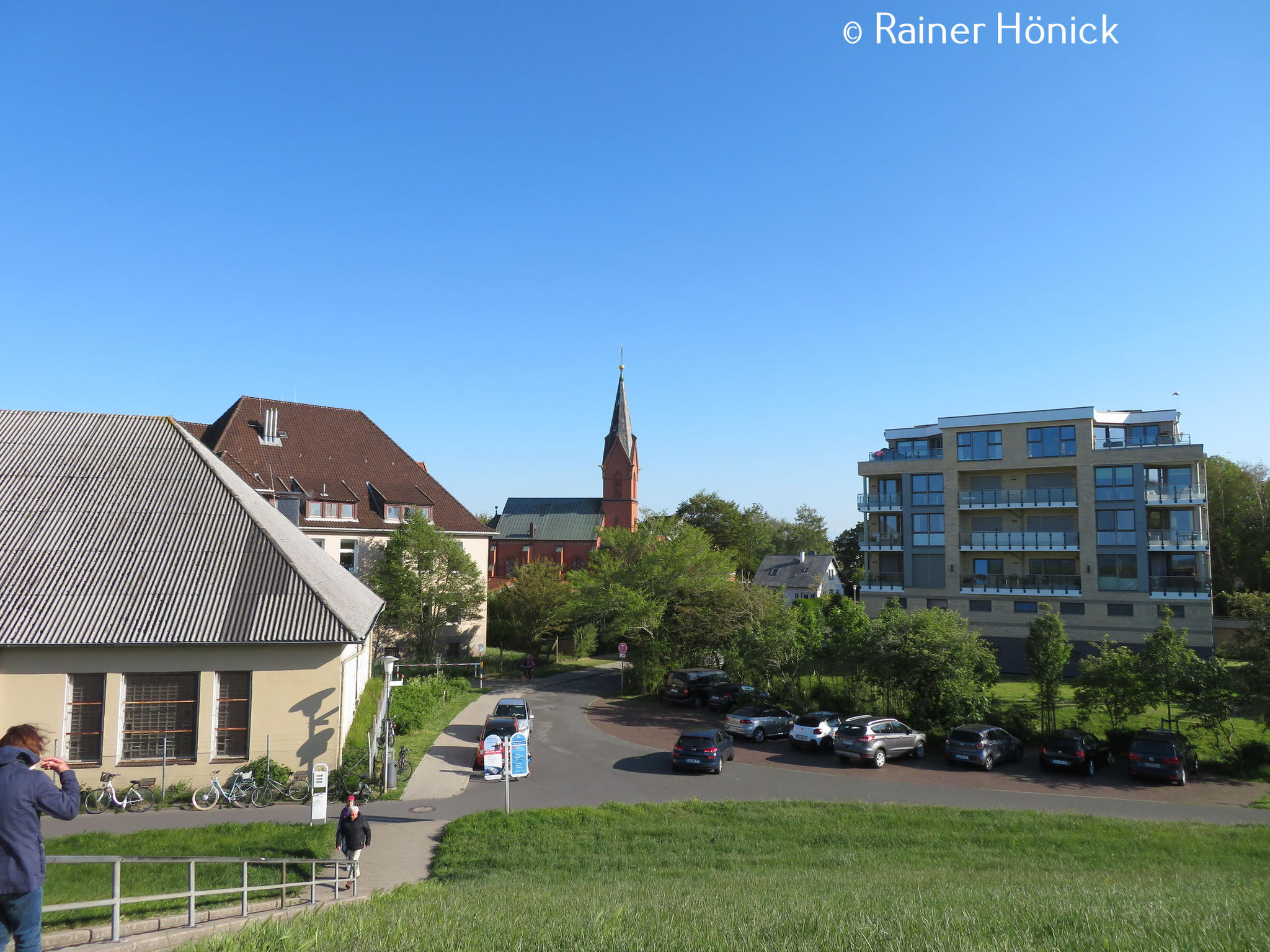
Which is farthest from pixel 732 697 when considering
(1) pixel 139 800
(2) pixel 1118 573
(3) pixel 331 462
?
(3) pixel 331 462

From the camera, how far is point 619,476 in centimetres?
7838

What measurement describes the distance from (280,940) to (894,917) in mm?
5565

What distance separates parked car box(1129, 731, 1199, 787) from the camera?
21.5 metres

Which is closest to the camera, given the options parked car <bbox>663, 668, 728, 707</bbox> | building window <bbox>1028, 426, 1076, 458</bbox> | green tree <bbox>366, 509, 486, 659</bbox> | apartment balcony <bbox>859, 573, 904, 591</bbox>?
parked car <bbox>663, 668, 728, 707</bbox>

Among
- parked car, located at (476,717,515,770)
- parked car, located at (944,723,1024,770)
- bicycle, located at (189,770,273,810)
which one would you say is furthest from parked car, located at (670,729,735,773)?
bicycle, located at (189,770,273,810)

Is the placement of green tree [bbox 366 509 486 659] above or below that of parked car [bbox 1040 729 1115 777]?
above

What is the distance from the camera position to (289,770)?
19141mm

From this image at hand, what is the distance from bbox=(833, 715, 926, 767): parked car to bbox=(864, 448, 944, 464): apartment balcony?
82.8 ft

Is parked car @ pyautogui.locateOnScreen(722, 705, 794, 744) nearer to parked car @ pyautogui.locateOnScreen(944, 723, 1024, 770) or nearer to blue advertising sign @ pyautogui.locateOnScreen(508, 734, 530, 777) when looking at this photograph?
parked car @ pyautogui.locateOnScreen(944, 723, 1024, 770)

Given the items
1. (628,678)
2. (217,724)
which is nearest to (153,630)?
(217,724)

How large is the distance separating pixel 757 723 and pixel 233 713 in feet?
54.5

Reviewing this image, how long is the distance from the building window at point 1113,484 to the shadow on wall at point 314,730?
40.3 metres

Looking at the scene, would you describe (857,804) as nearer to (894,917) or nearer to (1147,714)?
(894,917)

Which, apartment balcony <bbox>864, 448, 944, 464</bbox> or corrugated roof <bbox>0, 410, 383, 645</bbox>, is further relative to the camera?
apartment balcony <bbox>864, 448, 944, 464</bbox>
